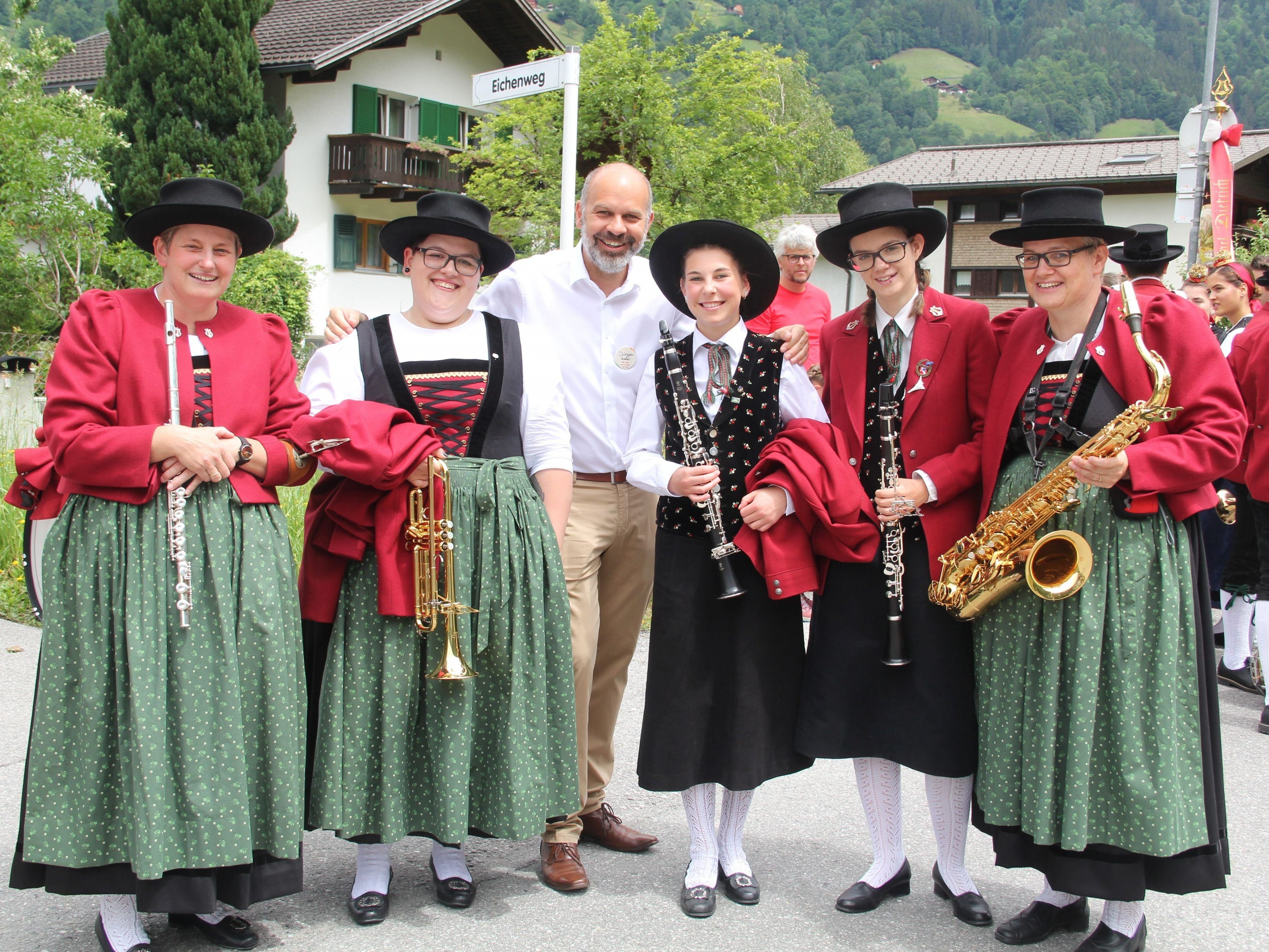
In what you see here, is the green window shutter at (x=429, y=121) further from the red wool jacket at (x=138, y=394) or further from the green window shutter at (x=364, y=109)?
the red wool jacket at (x=138, y=394)

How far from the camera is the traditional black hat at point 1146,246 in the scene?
4.07 meters

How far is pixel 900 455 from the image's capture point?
3740 millimetres

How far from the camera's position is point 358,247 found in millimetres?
27641

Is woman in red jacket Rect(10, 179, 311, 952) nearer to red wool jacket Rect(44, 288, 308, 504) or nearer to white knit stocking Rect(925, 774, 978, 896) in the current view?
red wool jacket Rect(44, 288, 308, 504)

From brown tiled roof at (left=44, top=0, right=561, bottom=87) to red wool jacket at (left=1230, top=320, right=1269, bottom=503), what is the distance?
22475 millimetres

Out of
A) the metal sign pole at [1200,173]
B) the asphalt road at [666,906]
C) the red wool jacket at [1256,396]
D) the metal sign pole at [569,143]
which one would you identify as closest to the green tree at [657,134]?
the metal sign pole at [1200,173]

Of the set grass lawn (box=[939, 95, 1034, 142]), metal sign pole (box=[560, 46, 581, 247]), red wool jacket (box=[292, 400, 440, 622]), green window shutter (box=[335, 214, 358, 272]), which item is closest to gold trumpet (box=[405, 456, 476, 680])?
red wool jacket (box=[292, 400, 440, 622])

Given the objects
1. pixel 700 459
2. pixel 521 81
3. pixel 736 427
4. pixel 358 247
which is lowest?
pixel 700 459

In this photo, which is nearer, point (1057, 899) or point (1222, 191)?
point (1057, 899)

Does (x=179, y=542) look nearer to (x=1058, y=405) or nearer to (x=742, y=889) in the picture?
(x=742, y=889)

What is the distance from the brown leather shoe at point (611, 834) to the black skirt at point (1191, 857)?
4.90 ft

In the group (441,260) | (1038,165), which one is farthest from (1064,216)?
(1038,165)

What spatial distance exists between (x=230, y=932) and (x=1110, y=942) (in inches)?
105

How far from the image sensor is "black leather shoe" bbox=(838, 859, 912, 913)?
3809mm
